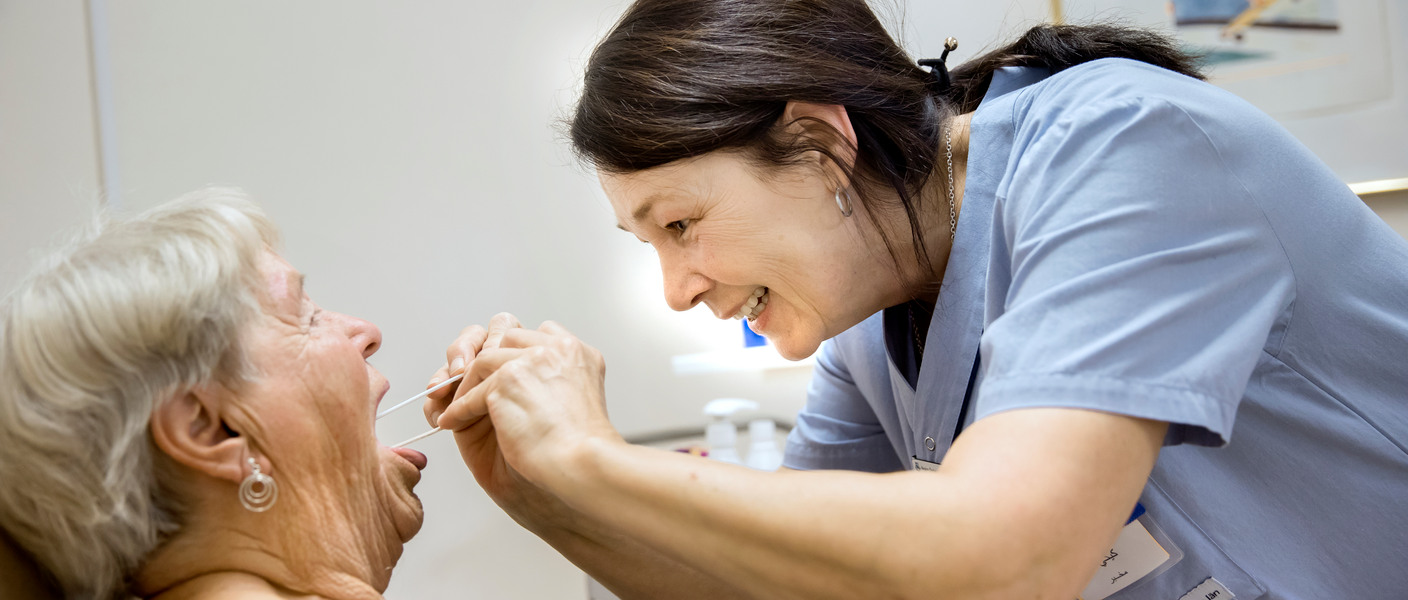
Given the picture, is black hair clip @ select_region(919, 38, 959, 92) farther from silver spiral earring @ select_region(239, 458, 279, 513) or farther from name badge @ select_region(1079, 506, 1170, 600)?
silver spiral earring @ select_region(239, 458, 279, 513)

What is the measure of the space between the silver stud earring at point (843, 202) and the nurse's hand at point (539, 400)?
1.04ft

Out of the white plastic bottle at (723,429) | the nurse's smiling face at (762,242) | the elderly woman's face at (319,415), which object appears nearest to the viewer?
the elderly woman's face at (319,415)

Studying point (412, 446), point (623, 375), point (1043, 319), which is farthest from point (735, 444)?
point (1043, 319)

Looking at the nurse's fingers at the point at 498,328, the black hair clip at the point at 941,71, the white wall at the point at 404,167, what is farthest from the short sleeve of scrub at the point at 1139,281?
the white wall at the point at 404,167

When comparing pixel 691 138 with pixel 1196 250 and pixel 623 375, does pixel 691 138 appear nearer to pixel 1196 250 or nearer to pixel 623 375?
pixel 1196 250

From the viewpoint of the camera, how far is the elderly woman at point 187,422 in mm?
740

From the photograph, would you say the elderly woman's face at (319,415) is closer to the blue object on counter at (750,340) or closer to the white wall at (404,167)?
the white wall at (404,167)

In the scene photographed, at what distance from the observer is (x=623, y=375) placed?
1675 millimetres

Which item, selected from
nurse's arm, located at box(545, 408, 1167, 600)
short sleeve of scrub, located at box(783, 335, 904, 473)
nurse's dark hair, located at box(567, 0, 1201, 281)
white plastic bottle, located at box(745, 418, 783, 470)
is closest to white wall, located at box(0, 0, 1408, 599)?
white plastic bottle, located at box(745, 418, 783, 470)

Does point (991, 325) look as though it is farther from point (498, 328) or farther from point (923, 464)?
point (498, 328)

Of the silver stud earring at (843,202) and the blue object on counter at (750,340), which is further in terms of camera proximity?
the blue object on counter at (750,340)

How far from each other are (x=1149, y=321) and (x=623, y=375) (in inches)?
44.9

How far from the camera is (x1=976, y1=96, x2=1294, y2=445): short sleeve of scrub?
646mm

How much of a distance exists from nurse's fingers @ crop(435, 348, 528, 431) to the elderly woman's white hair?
204 millimetres
